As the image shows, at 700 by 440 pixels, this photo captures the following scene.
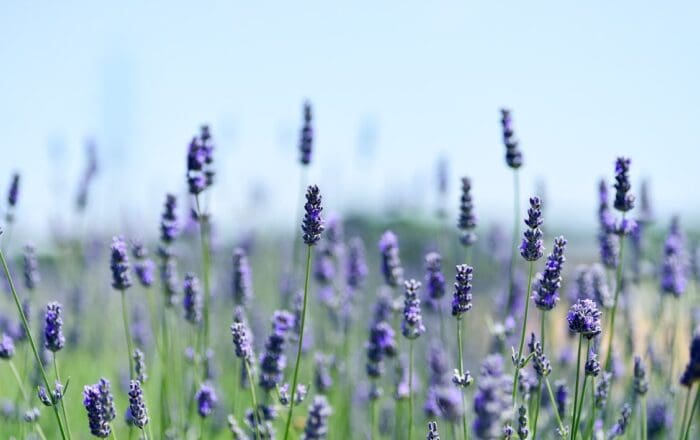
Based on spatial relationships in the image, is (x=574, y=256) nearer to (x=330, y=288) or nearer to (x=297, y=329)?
(x=330, y=288)

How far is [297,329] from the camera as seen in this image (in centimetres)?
395

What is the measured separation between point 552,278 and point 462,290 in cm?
27

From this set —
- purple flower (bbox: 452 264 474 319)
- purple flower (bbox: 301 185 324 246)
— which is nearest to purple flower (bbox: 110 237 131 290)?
purple flower (bbox: 301 185 324 246)

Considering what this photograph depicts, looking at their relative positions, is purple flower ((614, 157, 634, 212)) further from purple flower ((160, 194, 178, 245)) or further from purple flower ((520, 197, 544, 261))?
purple flower ((160, 194, 178, 245))

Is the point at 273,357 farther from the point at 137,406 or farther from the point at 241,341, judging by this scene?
the point at 137,406

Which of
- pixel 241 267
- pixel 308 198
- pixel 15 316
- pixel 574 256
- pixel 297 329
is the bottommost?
pixel 574 256

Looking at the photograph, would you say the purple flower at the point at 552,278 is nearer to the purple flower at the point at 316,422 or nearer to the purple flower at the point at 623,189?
the purple flower at the point at 623,189

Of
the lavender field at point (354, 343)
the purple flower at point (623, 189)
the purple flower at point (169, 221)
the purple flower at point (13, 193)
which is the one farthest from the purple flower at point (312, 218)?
the purple flower at point (13, 193)

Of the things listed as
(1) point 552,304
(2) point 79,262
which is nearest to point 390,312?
(1) point 552,304

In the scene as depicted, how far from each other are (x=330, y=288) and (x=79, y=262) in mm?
3039

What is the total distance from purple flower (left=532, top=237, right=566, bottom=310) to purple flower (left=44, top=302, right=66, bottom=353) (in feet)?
4.83

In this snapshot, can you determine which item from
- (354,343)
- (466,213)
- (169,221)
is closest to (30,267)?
(169,221)

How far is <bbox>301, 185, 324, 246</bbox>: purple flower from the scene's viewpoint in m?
2.16

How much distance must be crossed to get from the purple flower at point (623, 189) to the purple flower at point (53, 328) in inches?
74.0
